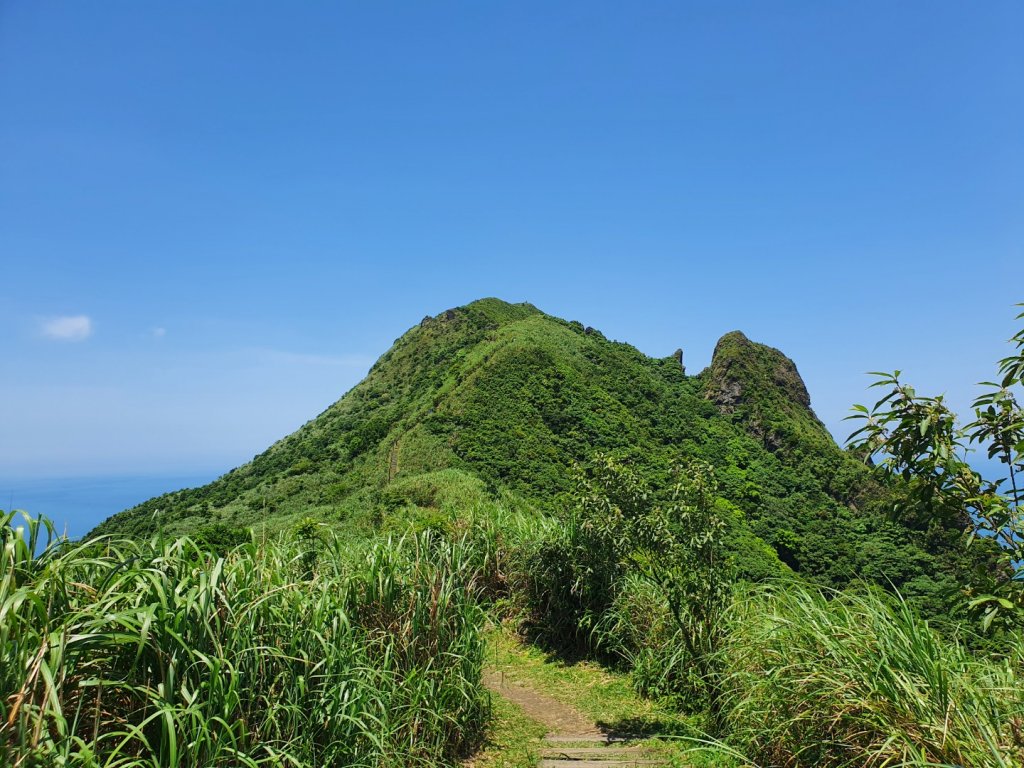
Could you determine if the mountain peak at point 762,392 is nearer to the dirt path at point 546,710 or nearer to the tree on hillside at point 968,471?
the dirt path at point 546,710

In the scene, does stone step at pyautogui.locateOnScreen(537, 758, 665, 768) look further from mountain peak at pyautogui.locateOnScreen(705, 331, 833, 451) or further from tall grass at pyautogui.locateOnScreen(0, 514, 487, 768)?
mountain peak at pyautogui.locateOnScreen(705, 331, 833, 451)

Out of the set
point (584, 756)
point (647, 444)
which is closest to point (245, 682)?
point (584, 756)

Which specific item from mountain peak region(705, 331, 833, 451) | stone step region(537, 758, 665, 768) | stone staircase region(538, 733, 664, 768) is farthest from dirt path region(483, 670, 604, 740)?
mountain peak region(705, 331, 833, 451)

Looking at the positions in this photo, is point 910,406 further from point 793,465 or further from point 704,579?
point 793,465

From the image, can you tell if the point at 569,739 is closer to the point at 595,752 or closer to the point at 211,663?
the point at 595,752

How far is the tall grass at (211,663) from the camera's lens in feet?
8.23

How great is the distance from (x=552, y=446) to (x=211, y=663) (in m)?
32.7

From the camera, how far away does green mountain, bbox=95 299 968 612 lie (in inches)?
1137


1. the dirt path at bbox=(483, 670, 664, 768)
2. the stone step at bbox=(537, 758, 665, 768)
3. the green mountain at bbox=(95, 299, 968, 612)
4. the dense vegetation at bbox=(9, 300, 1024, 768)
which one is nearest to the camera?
the dense vegetation at bbox=(9, 300, 1024, 768)

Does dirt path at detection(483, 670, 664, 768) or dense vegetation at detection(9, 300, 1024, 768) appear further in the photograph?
dirt path at detection(483, 670, 664, 768)

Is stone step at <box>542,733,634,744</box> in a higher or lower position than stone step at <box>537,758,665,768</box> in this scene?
lower

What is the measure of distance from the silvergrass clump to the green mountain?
50.3ft

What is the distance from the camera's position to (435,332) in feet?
192

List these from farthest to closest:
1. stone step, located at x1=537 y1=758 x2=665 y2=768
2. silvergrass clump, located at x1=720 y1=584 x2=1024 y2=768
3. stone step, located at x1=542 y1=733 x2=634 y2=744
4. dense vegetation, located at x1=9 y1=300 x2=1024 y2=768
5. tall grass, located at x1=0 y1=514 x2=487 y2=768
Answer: stone step, located at x1=542 y1=733 x2=634 y2=744
stone step, located at x1=537 y1=758 x2=665 y2=768
silvergrass clump, located at x1=720 y1=584 x2=1024 y2=768
dense vegetation, located at x1=9 y1=300 x2=1024 y2=768
tall grass, located at x1=0 y1=514 x2=487 y2=768
